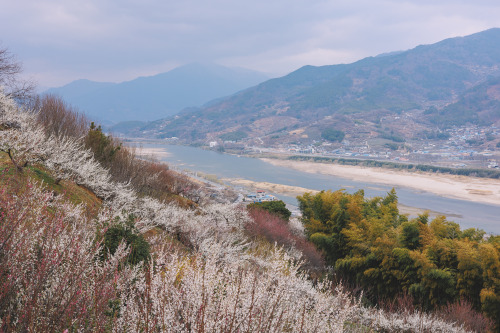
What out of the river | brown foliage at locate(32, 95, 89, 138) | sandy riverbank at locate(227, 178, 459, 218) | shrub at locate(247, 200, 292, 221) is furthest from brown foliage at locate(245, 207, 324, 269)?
sandy riverbank at locate(227, 178, 459, 218)

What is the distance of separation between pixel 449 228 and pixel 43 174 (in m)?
13.4

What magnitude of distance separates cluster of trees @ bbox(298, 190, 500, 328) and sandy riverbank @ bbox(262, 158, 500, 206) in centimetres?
3329

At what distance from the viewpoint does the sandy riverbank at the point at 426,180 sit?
42188 mm

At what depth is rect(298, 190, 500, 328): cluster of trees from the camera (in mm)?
9727

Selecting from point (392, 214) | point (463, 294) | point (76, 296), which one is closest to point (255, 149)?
point (392, 214)

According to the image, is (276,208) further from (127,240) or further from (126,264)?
(126,264)

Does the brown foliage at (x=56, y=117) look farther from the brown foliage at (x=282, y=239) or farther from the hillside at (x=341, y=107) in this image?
the hillside at (x=341, y=107)

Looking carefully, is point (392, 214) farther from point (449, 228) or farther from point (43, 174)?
point (43, 174)

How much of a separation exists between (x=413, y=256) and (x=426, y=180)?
4687 cm

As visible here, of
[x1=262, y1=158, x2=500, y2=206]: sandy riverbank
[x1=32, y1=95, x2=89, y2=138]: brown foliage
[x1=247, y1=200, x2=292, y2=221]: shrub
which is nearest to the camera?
[x1=32, y1=95, x2=89, y2=138]: brown foliage

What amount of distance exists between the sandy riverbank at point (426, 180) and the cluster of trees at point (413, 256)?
33286 millimetres

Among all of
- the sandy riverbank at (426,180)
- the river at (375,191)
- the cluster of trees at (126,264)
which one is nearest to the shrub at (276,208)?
the cluster of trees at (126,264)

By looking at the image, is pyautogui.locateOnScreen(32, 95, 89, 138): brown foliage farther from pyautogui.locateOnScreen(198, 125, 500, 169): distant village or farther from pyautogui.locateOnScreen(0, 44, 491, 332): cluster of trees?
pyautogui.locateOnScreen(198, 125, 500, 169): distant village

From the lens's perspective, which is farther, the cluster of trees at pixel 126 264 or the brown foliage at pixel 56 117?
the brown foliage at pixel 56 117
